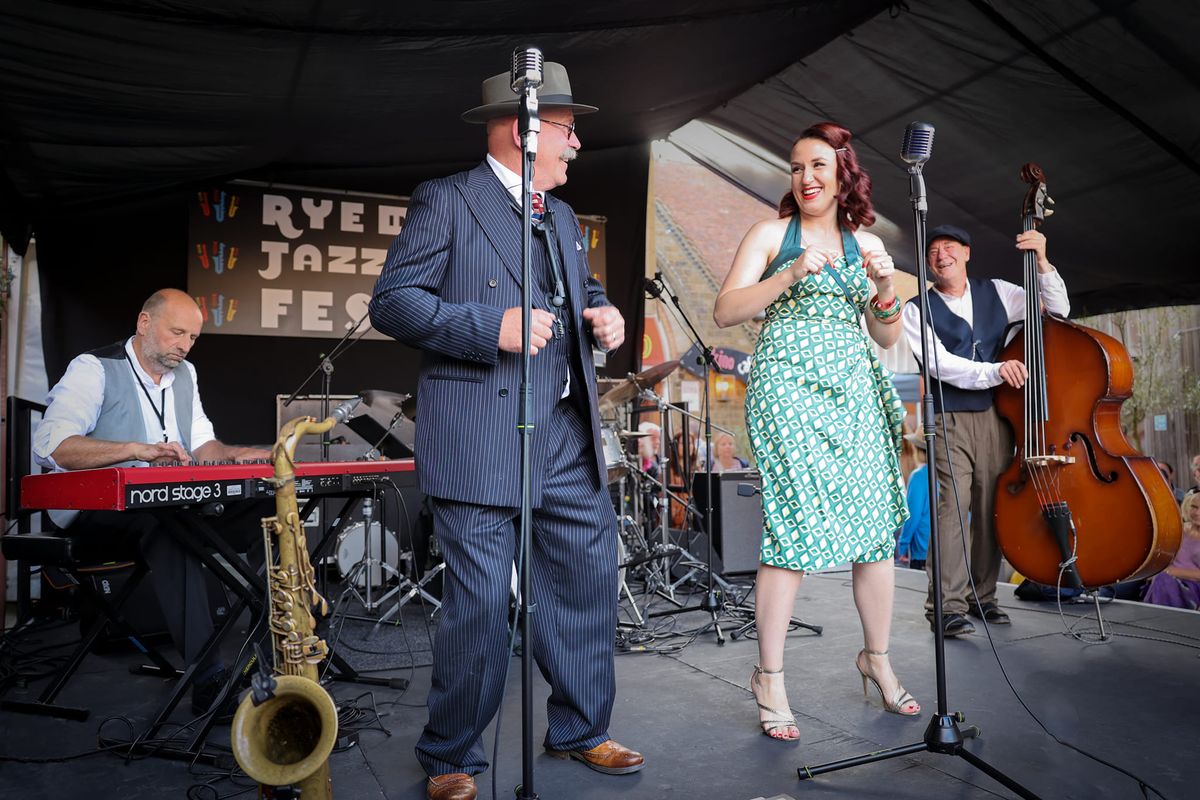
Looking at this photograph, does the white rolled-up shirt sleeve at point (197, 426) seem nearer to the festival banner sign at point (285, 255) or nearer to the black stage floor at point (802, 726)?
the black stage floor at point (802, 726)

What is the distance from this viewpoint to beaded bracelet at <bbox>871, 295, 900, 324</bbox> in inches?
90.3

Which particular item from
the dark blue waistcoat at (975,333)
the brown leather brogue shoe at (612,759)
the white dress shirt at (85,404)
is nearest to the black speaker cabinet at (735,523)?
the dark blue waistcoat at (975,333)

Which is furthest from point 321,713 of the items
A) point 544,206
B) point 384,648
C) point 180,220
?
point 180,220

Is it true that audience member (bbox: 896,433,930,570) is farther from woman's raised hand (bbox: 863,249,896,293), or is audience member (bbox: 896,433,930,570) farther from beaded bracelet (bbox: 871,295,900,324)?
woman's raised hand (bbox: 863,249,896,293)

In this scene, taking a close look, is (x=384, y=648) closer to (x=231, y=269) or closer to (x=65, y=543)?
(x=65, y=543)

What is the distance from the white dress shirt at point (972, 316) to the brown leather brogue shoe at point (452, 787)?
7.75 ft

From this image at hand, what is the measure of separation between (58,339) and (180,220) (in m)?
1.19

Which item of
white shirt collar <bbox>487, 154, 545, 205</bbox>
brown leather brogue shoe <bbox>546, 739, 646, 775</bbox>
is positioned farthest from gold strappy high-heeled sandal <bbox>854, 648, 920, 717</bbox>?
white shirt collar <bbox>487, 154, 545, 205</bbox>

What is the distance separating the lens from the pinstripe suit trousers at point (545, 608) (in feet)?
6.00

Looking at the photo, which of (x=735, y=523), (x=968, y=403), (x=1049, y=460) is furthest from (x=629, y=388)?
(x=1049, y=460)

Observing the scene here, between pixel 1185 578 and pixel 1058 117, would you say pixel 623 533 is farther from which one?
pixel 1058 117

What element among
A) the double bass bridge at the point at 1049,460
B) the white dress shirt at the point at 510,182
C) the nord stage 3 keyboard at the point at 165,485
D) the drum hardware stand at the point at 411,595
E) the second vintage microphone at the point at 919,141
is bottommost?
the drum hardware stand at the point at 411,595

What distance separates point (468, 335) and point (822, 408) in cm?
104

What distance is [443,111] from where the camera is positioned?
4762 mm
